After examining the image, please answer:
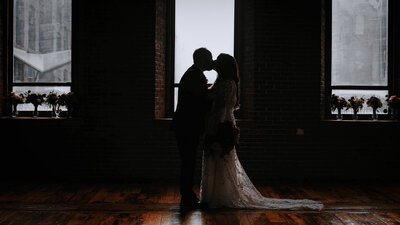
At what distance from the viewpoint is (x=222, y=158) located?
4633 millimetres

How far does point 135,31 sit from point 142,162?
188cm

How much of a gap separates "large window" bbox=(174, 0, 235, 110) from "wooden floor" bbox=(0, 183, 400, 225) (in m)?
2.03

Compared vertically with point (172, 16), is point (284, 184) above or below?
below

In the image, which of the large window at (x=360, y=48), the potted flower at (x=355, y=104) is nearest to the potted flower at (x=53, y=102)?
the large window at (x=360, y=48)

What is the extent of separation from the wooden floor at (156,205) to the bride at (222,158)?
0.47 ft

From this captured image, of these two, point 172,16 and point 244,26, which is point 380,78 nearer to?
point 244,26

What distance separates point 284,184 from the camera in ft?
20.0

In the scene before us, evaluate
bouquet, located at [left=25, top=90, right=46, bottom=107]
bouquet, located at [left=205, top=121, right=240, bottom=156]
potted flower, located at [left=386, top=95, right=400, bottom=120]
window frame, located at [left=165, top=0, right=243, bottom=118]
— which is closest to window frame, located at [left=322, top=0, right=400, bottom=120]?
potted flower, located at [left=386, top=95, right=400, bottom=120]

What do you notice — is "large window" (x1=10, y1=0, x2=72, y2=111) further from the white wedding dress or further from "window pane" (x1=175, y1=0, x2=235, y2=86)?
the white wedding dress

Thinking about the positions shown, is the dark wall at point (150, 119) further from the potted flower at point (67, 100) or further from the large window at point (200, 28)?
the large window at point (200, 28)

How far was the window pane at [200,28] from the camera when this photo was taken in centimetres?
670

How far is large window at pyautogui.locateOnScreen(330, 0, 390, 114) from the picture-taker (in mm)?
6738

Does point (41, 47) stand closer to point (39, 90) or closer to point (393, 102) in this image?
point (39, 90)

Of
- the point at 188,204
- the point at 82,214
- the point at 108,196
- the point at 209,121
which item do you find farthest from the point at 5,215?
the point at 209,121
